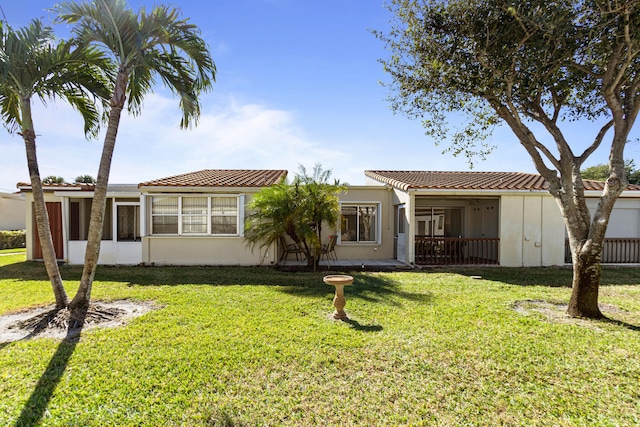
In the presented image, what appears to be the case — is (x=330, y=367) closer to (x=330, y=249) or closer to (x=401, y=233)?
(x=330, y=249)

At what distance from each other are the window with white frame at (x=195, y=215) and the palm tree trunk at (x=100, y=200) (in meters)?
7.00

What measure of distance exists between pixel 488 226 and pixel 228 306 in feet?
45.4

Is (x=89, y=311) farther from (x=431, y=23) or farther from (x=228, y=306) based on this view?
(x=431, y=23)

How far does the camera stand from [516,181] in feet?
51.8

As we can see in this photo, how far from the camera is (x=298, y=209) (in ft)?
39.7

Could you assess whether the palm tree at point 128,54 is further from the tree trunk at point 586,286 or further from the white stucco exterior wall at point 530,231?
the white stucco exterior wall at point 530,231

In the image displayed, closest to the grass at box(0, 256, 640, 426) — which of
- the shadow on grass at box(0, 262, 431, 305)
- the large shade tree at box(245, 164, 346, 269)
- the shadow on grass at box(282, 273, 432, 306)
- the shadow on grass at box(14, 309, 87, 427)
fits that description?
the shadow on grass at box(14, 309, 87, 427)

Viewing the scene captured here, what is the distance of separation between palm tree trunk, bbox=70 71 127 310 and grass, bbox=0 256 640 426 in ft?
4.65

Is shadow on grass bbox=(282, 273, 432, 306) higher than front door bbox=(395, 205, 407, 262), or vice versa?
front door bbox=(395, 205, 407, 262)

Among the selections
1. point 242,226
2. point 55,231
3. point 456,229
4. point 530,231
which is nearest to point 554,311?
point 530,231

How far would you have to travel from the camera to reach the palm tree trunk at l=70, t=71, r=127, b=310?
700cm

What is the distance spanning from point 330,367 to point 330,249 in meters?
9.68

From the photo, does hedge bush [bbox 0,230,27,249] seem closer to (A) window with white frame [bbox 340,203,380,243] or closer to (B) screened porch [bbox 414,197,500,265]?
(A) window with white frame [bbox 340,203,380,243]

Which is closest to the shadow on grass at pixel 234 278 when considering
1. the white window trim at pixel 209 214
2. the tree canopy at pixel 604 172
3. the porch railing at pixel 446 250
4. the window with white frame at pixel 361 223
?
the white window trim at pixel 209 214
